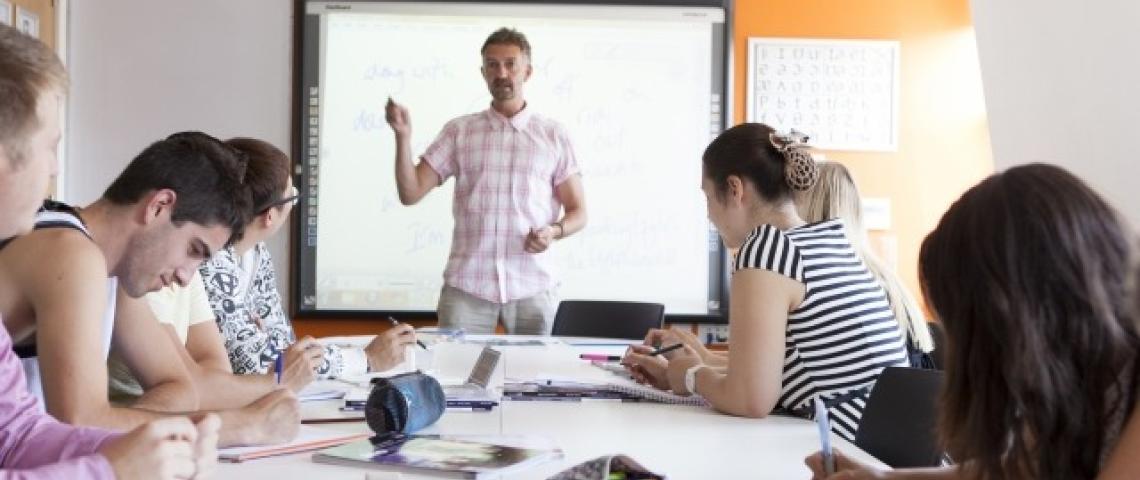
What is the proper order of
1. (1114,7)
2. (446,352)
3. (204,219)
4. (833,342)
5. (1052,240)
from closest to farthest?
(1052,240) < (204,219) < (833,342) < (1114,7) < (446,352)

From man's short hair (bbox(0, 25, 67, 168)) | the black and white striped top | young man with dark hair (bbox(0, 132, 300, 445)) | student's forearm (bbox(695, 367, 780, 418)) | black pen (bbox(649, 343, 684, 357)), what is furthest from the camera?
black pen (bbox(649, 343, 684, 357))

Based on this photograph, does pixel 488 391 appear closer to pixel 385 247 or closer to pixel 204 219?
pixel 204 219

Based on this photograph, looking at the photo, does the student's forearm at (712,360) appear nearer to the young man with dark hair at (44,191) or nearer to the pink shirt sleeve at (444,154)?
the young man with dark hair at (44,191)

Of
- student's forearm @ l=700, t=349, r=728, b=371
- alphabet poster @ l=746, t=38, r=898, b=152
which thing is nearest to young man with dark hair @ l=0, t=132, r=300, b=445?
student's forearm @ l=700, t=349, r=728, b=371

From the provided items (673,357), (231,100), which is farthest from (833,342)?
(231,100)

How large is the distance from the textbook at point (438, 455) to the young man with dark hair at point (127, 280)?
0.15 meters

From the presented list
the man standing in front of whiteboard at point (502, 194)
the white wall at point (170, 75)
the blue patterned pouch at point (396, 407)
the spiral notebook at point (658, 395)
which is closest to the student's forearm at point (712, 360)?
the spiral notebook at point (658, 395)

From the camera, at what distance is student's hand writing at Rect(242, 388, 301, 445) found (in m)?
1.83

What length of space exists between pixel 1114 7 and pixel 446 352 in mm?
1935

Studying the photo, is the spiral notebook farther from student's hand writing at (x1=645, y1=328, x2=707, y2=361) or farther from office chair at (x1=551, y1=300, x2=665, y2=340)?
office chair at (x1=551, y1=300, x2=665, y2=340)

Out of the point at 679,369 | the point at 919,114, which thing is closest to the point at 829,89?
the point at 919,114

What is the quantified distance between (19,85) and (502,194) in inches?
123

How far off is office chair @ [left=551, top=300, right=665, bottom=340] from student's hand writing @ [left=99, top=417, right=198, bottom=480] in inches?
123

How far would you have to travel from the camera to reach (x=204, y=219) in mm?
1956
